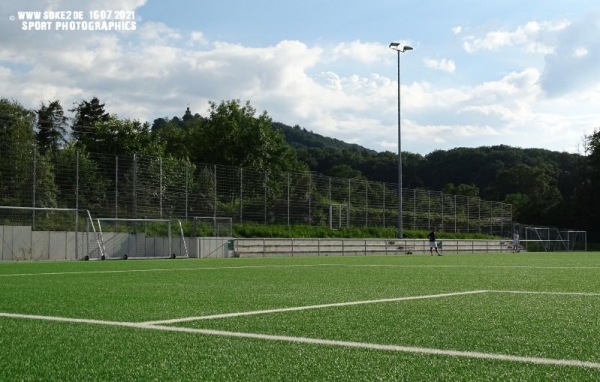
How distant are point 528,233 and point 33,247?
41.0 m

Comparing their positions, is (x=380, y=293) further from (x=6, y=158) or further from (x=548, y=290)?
(x=6, y=158)

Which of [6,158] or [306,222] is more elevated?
[6,158]

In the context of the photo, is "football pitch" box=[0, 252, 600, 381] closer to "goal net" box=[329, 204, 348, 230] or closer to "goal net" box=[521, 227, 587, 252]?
"goal net" box=[329, 204, 348, 230]

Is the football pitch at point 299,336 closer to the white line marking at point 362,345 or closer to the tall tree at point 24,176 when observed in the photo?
the white line marking at point 362,345

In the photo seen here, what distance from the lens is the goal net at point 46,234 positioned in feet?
79.7

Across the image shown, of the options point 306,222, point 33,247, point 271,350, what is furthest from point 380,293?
point 306,222

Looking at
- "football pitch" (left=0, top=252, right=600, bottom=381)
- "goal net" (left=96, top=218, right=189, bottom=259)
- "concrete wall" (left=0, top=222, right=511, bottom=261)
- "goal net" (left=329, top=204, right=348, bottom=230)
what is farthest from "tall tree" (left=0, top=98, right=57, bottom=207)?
"football pitch" (left=0, top=252, right=600, bottom=381)

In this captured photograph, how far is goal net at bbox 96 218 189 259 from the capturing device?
2725 cm

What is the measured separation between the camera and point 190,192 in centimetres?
3050

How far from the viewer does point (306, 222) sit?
3628cm

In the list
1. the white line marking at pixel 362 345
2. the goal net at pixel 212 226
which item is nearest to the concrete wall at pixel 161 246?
the goal net at pixel 212 226

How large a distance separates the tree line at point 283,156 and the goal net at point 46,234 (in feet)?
1.95

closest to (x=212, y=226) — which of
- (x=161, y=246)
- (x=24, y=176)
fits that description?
(x=161, y=246)

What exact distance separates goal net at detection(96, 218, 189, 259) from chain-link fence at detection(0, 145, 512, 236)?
0.37m
